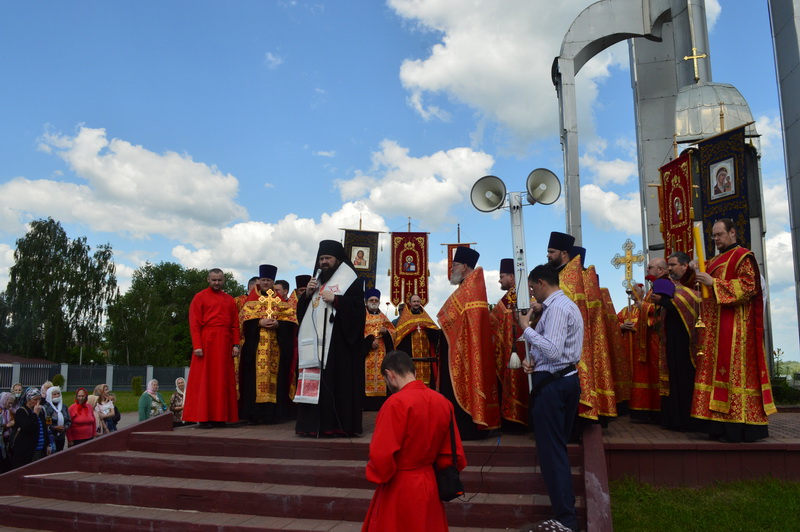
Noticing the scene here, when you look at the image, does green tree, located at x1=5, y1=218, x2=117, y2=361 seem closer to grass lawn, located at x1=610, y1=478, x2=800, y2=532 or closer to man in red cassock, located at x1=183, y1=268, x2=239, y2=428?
man in red cassock, located at x1=183, y1=268, x2=239, y2=428

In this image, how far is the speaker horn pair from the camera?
6.98m

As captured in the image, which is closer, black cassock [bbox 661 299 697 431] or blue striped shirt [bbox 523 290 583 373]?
blue striped shirt [bbox 523 290 583 373]

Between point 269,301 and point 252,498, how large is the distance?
3.63 metres

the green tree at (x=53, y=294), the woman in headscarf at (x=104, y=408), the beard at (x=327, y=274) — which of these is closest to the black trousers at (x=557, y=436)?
the beard at (x=327, y=274)

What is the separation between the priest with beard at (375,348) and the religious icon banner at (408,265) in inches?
212

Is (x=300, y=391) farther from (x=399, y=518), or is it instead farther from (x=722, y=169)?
(x=722, y=169)

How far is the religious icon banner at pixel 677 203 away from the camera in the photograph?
32.6 ft

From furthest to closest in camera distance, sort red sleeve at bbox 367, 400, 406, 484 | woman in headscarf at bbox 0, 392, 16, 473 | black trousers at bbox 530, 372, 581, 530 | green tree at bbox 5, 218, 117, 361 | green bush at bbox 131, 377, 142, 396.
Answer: green tree at bbox 5, 218, 117, 361 < green bush at bbox 131, 377, 142, 396 < woman in headscarf at bbox 0, 392, 16, 473 < black trousers at bbox 530, 372, 581, 530 < red sleeve at bbox 367, 400, 406, 484

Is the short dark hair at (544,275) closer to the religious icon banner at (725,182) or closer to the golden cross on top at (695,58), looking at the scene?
the religious icon banner at (725,182)

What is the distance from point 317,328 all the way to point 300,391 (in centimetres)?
80

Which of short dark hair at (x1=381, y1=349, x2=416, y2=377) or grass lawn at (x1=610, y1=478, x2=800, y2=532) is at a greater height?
short dark hair at (x1=381, y1=349, x2=416, y2=377)

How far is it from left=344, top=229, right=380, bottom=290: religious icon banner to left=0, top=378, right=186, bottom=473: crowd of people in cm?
595

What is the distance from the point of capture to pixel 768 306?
47.3 ft

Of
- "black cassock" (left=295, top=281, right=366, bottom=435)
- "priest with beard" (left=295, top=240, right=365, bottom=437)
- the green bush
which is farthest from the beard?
the green bush
